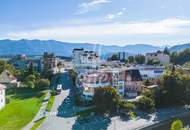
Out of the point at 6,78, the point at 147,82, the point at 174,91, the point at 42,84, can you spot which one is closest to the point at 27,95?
the point at 42,84

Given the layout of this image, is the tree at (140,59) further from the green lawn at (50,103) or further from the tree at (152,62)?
the green lawn at (50,103)

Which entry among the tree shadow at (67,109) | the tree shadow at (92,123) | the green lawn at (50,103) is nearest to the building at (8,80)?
the green lawn at (50,103)

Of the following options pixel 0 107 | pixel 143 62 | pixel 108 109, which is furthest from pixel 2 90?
pixel 143 62

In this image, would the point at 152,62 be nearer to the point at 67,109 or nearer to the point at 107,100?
the point at 67,109

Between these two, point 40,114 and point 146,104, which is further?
point 146,104

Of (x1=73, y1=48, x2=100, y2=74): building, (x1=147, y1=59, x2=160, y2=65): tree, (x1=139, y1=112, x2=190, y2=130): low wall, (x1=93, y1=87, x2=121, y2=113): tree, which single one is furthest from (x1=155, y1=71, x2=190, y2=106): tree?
(x1=147, y1=59, x2=160, y2=65): tree

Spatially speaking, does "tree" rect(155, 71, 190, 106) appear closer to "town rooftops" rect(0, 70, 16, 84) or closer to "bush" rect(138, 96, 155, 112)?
Result: "bush" rect(138, 96, 155, 112)
